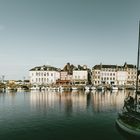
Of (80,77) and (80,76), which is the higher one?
(80,76)

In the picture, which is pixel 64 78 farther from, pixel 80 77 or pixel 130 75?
pixel 130 75

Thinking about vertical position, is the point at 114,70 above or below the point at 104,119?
above

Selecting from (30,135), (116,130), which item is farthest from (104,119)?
(30,135)

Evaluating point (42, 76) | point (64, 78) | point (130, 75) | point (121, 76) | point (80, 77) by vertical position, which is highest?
point (130, 75)

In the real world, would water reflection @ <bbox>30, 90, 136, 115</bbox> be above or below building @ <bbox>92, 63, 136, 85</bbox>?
below

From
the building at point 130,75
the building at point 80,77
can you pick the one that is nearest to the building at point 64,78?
the building at point 80,77

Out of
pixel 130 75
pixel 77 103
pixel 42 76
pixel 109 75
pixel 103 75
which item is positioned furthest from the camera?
pixel 130 75

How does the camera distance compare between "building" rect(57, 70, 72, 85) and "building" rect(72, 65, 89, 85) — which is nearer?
"building" rect(57, 70, 72, 85)

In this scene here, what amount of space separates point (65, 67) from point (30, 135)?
145m

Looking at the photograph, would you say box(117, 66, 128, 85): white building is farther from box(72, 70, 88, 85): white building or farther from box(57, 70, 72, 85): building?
box(57, 70, 72, 85): building

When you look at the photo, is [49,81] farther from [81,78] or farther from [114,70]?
[114,70]

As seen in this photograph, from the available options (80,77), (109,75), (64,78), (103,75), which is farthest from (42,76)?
(109,75)

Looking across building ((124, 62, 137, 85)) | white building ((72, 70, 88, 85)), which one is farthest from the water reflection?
building ((124, 62, 137, 85))

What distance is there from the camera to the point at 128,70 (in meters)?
171
